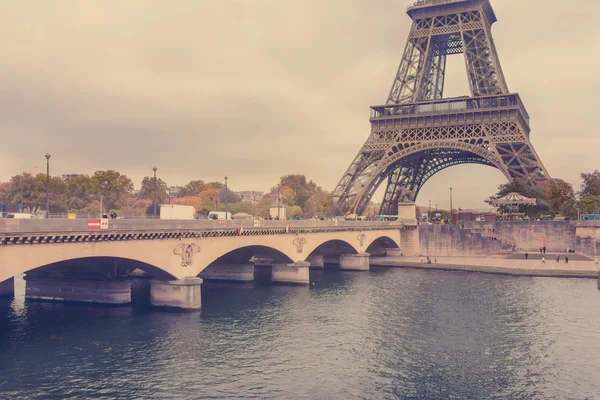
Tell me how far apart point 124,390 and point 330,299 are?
28.1 meters

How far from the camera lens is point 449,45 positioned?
116750mm

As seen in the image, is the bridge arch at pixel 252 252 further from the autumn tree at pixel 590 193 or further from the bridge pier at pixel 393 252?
the autumn tree at pixel 590 193

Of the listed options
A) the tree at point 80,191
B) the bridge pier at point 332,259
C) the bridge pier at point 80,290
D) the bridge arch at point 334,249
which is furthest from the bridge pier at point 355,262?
the tree at point 80,191

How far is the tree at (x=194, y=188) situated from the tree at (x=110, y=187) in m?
51.8

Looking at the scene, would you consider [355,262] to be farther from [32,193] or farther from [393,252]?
[32,193]

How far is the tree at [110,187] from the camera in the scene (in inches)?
4719

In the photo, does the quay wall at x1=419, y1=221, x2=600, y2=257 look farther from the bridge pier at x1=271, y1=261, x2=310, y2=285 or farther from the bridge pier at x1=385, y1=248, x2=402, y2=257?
the bridge pier at x1=271, y1=261, x2=310, y2=285

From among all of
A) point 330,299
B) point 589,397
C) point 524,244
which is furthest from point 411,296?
point 524,244

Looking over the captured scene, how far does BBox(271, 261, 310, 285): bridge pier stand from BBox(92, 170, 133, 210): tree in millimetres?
68819

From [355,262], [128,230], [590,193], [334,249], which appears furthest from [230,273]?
[590,193]

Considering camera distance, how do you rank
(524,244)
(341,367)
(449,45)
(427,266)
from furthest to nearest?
1. (449,45)
2. (524,244)
3. (427,266)
4. (341,367)

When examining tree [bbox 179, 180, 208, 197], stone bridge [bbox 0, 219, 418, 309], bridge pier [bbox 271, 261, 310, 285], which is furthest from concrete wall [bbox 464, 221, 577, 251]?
tree [bbox 179, 180, 208, 197]

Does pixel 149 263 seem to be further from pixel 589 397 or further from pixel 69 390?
pixel 589 397

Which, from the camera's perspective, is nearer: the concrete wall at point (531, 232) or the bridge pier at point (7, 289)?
the bridge pier at point (7, 289)
